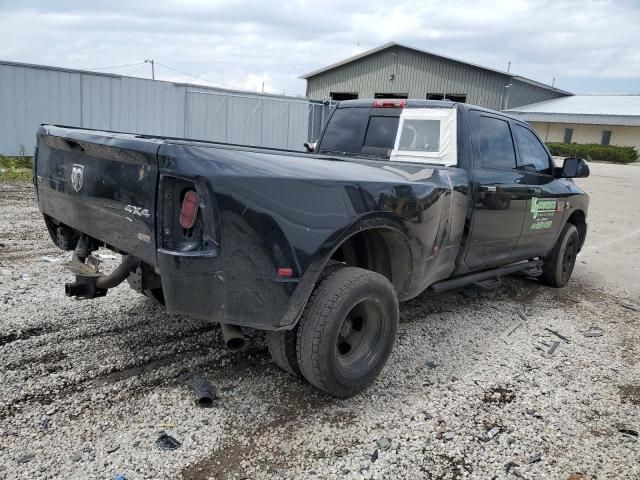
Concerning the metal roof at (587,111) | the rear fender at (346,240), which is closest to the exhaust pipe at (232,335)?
the rear fender at (346,240)

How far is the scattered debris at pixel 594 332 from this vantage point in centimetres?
478

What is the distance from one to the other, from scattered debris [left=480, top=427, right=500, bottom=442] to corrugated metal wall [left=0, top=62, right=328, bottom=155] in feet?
46.6

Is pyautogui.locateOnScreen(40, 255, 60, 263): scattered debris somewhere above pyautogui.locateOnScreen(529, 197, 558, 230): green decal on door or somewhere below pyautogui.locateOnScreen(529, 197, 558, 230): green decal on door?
below

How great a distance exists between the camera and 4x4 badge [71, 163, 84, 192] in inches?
127

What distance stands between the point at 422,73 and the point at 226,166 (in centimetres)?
3388

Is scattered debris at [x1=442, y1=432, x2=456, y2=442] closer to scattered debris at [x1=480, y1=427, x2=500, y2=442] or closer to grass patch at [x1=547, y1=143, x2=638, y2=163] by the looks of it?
scattered debris at [x1=480, y1=427, x2=500, y2=442]

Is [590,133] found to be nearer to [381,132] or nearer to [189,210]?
[381,132]

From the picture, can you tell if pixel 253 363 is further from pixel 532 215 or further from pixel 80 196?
pixel 532 215

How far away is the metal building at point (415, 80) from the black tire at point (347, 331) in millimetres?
31877

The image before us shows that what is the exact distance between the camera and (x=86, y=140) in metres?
3.11

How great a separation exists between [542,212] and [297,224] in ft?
11.4

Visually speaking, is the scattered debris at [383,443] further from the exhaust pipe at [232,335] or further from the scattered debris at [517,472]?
the exhaust pipe at [232,335]

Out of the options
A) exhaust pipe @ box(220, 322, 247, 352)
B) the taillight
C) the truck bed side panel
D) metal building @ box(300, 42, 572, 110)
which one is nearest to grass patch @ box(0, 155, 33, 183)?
the truck bed side panel

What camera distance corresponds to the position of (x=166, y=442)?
2703mm
